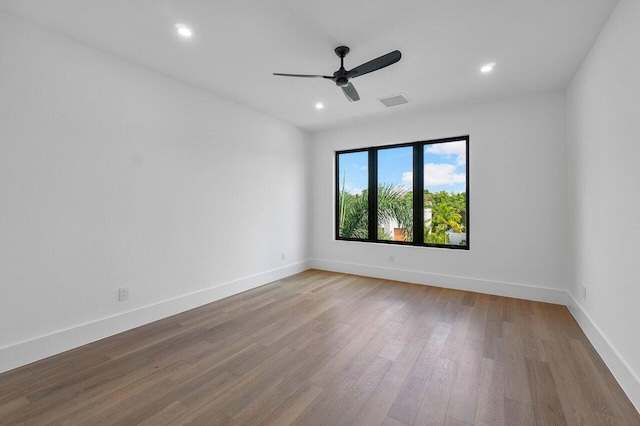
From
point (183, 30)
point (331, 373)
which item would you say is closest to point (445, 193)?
point (331, 373)

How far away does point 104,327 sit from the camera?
2.69 meters

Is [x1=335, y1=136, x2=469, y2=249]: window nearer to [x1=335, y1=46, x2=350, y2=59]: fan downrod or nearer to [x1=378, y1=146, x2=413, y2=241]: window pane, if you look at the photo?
[x1=378, y1=146, x2=413, y2=241]: window pane

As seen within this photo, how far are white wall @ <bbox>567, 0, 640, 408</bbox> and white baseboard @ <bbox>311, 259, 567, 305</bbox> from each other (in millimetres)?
492

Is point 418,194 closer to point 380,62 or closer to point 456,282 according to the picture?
point 456,282

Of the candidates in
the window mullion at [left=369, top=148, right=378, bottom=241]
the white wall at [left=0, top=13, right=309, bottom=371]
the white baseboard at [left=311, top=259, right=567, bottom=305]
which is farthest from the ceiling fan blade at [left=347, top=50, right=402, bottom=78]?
the white baseboard at [left=311, top=259, right=567, bottom=305]

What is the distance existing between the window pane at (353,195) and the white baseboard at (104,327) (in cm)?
215

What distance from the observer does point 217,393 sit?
1890 mm

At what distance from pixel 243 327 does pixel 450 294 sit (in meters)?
2.78

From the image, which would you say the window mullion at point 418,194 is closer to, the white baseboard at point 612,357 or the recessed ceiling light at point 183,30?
the white baseboard at point 612,357

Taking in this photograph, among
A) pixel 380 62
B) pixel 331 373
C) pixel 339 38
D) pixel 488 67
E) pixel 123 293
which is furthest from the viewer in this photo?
pixel 488 67

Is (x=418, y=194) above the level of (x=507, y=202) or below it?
above

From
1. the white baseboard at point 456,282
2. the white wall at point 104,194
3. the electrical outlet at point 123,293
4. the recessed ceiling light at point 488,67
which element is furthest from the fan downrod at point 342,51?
the white baseboard at point 456,282

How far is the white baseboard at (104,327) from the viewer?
2210 mm

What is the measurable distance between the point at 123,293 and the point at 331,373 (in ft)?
7.13
